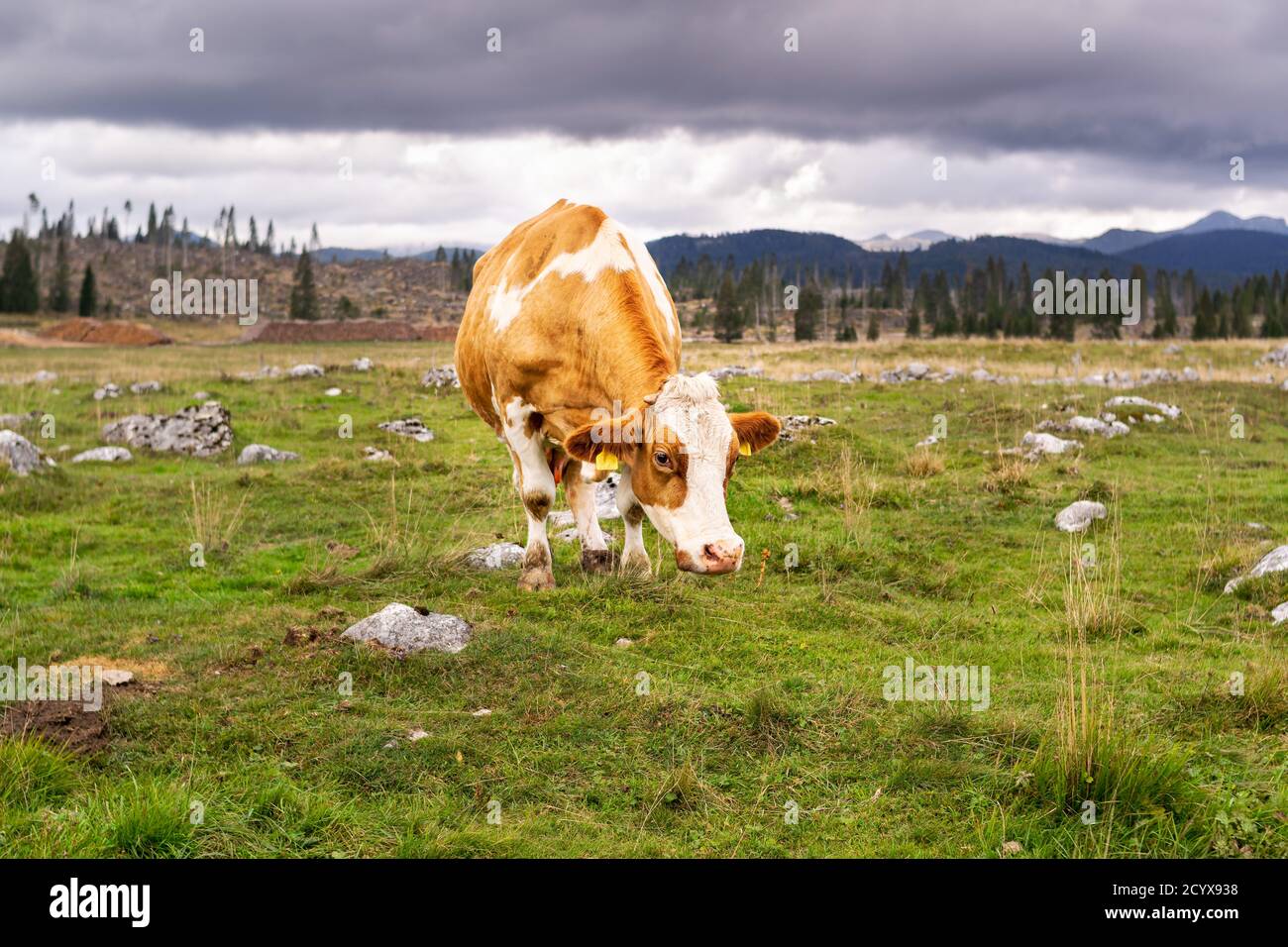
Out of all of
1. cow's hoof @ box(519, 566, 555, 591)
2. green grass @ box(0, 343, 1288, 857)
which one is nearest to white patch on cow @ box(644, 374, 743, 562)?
green grass @ box(0, 343, 1288, 857)

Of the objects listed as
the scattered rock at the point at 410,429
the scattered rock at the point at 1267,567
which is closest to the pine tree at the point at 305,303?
the scattered rock at the point at 410,429

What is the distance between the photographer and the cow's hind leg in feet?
32.0

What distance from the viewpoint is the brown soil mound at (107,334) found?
228 ft

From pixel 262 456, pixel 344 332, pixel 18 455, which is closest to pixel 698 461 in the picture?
pixel 18 455

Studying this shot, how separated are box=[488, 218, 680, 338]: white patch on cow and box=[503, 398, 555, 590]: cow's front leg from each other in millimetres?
894

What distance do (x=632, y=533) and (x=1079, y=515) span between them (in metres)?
5.79

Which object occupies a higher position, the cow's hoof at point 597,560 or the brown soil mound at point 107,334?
the brown soil mound at point 107,334

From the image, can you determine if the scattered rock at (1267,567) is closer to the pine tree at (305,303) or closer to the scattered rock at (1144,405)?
the scattered rock at (1144,405)

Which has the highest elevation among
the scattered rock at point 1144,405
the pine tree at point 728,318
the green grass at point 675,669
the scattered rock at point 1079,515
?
the pine tree at point 728,318

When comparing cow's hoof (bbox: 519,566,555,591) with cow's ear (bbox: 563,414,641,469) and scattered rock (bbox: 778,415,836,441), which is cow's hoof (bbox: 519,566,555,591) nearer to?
cow's ear (bbox: 563,414,641,469)

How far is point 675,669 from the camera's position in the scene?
7.42 metres

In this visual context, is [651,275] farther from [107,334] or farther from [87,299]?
[87,299]

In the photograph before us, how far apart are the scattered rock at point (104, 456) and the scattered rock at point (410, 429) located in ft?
14.2
